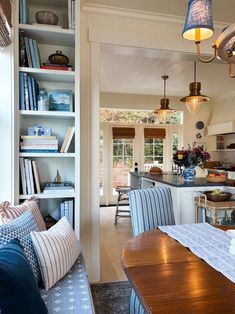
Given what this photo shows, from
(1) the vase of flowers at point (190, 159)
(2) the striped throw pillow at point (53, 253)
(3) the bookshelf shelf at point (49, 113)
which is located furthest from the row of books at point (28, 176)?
(1) the vase of flowers at point (190, 159)

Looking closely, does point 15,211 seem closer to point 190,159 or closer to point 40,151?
point 40,151

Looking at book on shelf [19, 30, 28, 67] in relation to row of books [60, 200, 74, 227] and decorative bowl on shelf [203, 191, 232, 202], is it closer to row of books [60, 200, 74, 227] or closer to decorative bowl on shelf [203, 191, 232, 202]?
row of books [60, 200, 74, 227]

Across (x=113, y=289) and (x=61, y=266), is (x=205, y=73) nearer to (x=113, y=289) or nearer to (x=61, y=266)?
(x=113, y=289)

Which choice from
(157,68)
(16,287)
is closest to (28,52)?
(16,287)

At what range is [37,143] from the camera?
2109 millimetres

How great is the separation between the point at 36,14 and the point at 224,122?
5.02 m

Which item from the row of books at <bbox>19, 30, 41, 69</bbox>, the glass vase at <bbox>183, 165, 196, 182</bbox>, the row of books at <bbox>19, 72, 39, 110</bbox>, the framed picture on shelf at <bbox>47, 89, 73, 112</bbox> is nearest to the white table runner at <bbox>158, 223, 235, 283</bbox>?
the framed picture on shelf at <bbox>47, 89, 73, 112</bbox>

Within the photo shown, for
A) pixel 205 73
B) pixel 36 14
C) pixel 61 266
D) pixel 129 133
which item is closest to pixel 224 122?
pixel 205 73

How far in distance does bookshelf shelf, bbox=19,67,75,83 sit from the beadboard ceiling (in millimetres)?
629

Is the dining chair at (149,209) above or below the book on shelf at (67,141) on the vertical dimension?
below

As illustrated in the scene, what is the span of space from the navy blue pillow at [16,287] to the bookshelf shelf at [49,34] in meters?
1.73

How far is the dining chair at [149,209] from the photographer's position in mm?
1858

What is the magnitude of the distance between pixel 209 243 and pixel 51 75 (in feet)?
5.86

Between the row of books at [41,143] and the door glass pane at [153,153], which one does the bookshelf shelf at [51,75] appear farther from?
the door glass pane at [153,153]
